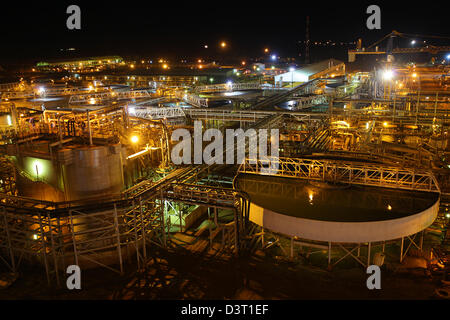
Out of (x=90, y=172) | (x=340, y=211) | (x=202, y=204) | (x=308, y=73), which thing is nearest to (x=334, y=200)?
(x=340, y=211)

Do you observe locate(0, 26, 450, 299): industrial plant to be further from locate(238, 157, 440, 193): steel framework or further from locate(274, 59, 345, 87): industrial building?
locate(274, 59, 345, 87): industrial building

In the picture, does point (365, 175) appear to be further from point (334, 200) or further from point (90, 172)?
point (90, 172)

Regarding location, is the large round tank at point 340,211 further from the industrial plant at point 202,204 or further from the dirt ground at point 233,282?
the dirt ground at point 233,282

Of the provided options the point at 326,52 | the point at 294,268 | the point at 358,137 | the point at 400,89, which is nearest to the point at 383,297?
the point at 294,268

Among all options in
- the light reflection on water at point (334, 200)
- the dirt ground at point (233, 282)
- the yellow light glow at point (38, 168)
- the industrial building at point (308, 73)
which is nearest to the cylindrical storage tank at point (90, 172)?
the yellow light glow at point (38, 168)

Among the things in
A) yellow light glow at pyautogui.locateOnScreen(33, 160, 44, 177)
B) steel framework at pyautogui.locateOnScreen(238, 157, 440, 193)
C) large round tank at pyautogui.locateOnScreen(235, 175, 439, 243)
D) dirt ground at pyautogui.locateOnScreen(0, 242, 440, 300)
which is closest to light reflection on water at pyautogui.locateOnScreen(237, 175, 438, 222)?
large round tank at pyautogui.locateOnScreen(235, 175, 439, 243)
